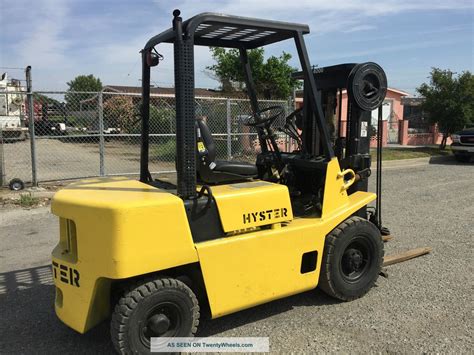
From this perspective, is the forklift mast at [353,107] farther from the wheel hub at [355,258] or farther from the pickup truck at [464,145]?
the pickup truck at [464,145]

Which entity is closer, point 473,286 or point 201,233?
point 201,233

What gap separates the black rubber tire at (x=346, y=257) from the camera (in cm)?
418

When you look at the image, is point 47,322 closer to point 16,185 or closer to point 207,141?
point 207,141

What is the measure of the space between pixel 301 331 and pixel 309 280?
468 mm

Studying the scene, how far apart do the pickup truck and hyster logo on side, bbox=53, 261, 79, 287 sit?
642 inches

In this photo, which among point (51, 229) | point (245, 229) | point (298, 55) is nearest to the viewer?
point (245, 229)

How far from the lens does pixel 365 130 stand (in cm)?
486

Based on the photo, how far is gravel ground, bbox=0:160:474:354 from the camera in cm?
361

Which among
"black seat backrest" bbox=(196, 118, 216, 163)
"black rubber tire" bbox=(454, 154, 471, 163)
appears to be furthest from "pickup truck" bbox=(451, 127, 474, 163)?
"black seat backrest" bbox=(196, 118, 216, 163)

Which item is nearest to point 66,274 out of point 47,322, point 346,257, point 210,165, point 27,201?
point 47,322

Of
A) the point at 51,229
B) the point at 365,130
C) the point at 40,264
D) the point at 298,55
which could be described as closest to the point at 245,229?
the point at 298,55

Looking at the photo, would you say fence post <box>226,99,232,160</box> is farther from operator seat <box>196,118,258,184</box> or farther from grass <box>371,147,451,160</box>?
operator seat <box>196,118,258,184</box>

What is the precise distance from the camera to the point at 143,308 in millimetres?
3242

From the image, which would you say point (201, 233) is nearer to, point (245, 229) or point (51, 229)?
point (245, 229)
